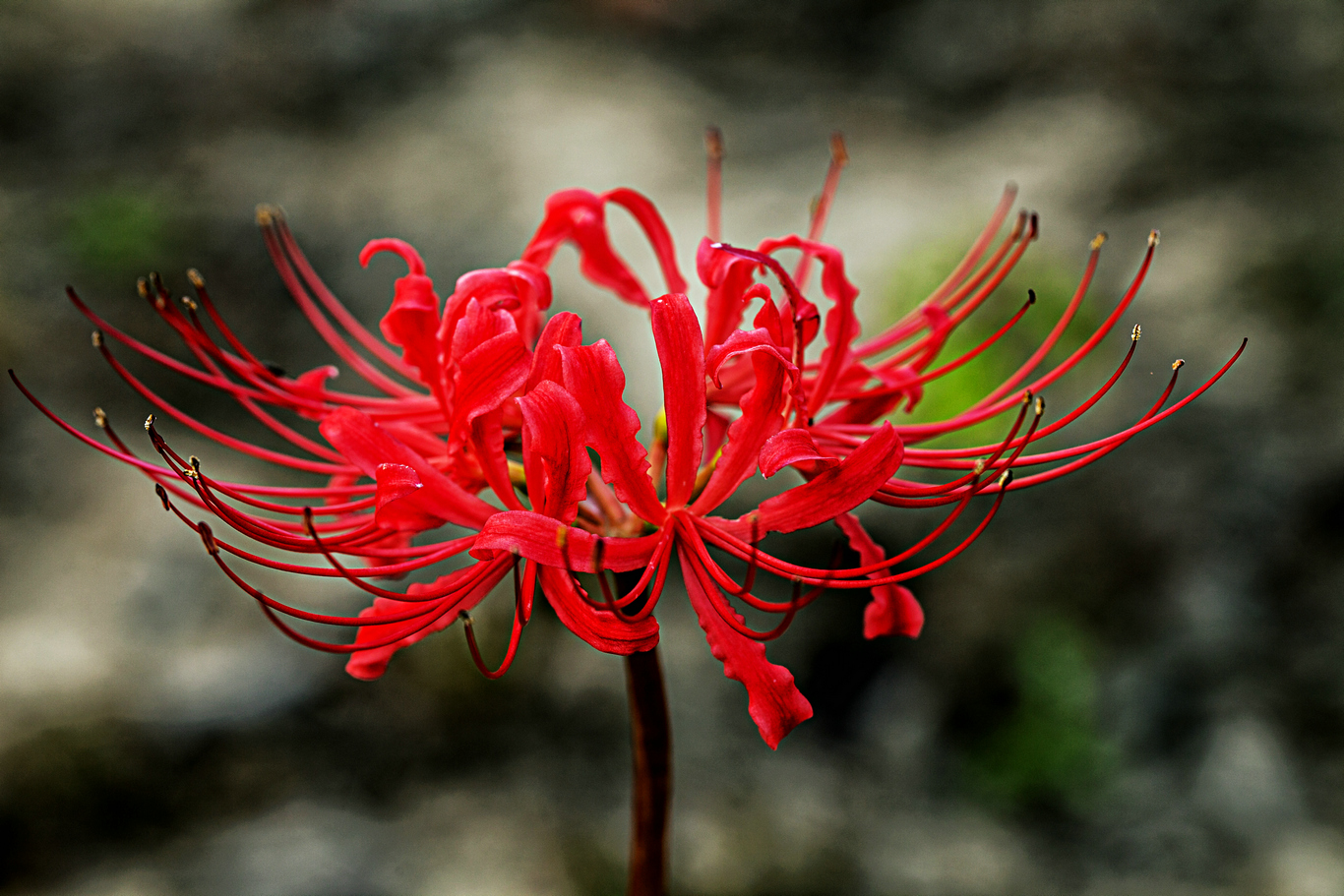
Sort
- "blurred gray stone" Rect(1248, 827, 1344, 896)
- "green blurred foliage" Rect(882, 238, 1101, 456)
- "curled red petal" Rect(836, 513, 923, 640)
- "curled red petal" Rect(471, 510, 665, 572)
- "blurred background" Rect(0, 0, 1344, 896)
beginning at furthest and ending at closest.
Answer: "green blurred foliage" Rect(882, 238, 1101, 456) < "blurred background" Rect(0, 0, 1344, 896) < "blurred gray stone" Rect(1248, 827, 1344, 896) < "curled red petal" Rect(836, 513, 923, 640) < "curled red petal" Rect(471, 510, 665, 572)

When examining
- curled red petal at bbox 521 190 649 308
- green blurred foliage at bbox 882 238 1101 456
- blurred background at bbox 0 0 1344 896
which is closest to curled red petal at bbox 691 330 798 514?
curled red petal at bbox 521 190 649 308

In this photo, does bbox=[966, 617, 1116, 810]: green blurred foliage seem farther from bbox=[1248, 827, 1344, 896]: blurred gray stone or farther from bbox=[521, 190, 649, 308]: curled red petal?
bbox=[521, 190, 649, 308]: curled red petal

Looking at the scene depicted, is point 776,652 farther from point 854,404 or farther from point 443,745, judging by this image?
point 854,404

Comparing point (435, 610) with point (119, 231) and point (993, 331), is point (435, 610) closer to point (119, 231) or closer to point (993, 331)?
point (993, 331)

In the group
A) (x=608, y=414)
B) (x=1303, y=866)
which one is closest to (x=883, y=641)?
(x=1303, y=866)

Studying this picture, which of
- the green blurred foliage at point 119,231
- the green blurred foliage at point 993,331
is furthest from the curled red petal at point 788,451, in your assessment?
the green blurred foliage at point 119,231

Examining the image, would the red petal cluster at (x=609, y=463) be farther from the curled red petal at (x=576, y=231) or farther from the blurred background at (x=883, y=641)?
the blurred background at (x=883, y=641)

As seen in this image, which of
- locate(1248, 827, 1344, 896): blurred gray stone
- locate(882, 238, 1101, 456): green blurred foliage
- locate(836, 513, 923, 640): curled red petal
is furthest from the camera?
locate(882, 238, 1101, 456): green blurred foliage
